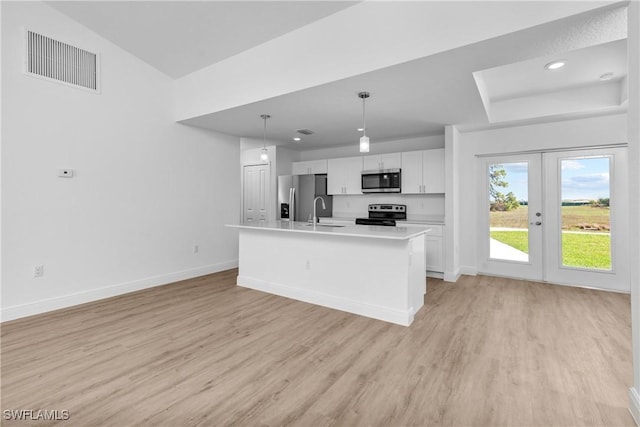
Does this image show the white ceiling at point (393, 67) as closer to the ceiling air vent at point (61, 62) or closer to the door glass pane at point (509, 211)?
the ceiling air vent at point (61, 62)

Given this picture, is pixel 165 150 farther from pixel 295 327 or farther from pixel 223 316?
pixel 295 327

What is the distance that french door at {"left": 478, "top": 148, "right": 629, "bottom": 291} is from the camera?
4219 mm

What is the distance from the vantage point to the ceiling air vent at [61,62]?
10.9ft

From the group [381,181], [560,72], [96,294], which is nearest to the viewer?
[560,72]

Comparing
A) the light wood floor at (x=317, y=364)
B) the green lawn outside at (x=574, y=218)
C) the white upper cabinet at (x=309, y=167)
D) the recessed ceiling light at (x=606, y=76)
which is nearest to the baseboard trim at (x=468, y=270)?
the green lawn outside at (x=574, y=218)

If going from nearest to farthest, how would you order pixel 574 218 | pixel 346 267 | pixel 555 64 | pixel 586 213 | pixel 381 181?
pixel 555 64 → pixel 346 267 → pixel 586 213 → pixel 574 218 → pixel 381 181

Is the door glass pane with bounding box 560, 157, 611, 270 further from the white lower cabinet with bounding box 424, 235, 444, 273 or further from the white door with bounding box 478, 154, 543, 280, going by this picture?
the white lower cabinet with bounding box 424, 235, 444, 273

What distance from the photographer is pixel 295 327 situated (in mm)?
2986

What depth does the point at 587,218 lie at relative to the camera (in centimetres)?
438

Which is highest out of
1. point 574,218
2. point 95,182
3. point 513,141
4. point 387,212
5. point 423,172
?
point 513,141

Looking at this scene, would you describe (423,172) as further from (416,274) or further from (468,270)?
(416,274)

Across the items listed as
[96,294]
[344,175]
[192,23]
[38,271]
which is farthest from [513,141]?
[38,271]

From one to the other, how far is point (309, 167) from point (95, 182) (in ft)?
13.0

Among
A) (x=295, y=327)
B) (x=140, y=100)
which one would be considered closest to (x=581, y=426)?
(x=295, y=327)
